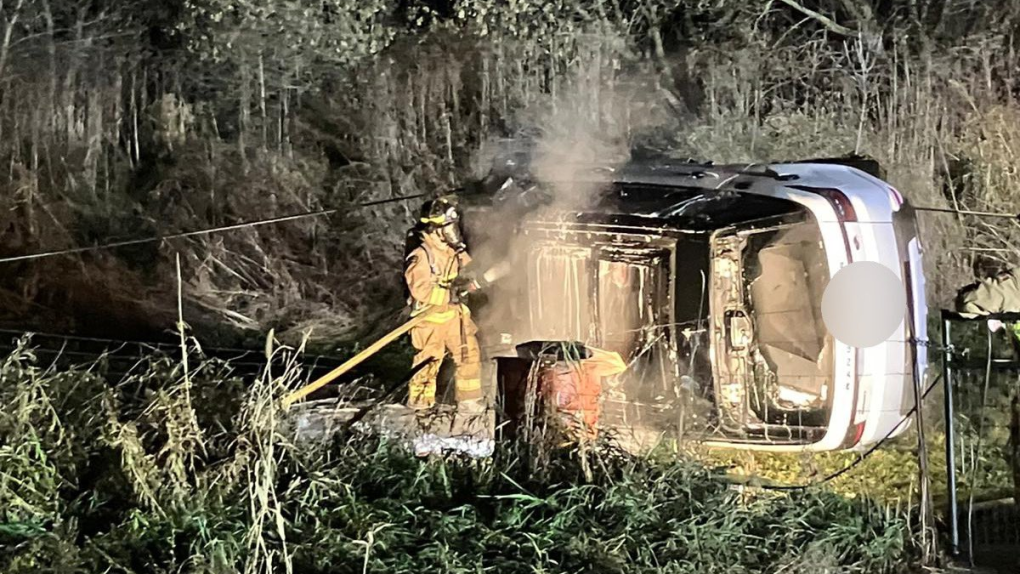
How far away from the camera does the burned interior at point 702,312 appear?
564 centimetres

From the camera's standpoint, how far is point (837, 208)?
552 cm

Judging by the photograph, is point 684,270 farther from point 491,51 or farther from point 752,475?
point 491,51

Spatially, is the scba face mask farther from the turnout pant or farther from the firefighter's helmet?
the turnout pant

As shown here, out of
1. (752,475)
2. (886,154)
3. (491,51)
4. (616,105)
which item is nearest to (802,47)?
(886,154)

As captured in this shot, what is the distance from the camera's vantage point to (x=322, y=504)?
4719 mm

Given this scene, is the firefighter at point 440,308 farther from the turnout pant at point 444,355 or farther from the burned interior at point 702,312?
the burned interior at point 702,312

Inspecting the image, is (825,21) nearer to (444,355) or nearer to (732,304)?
(732,304)

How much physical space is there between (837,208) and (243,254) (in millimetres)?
5700

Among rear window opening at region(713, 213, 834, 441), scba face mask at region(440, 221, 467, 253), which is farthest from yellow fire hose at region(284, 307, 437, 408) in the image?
rear window opening at region(713, 213, 834, 441)

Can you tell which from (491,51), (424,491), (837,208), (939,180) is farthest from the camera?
(491,51)

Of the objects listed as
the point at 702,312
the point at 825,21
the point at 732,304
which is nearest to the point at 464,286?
the point at 702,312

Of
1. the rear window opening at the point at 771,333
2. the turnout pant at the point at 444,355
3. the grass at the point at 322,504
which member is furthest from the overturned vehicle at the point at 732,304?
the grass at the point at 322,504

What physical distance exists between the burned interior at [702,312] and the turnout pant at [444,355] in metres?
0.61

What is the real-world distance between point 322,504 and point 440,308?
1.81 metres
